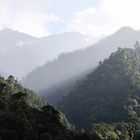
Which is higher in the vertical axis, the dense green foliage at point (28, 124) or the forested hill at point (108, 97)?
the forested hill at point (108, 97)

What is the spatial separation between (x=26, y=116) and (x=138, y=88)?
277ft

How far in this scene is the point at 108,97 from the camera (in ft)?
545

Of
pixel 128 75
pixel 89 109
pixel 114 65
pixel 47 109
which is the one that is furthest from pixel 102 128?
pixel 114 65

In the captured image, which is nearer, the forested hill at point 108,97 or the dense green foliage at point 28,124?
the dense green foliage at point 28,124

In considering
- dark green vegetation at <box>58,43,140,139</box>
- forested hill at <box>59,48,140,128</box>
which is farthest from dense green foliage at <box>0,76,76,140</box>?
forested hill at <box>59,48,140,128</box>

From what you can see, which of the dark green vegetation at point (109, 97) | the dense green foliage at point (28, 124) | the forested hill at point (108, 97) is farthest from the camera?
the forested hill at point (108, 97)

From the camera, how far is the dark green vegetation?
14988cm

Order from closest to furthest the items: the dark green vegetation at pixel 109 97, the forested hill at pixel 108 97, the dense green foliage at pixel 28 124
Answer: the dense green foliage at pixel 28 124
the dark green vegetation at pixel 109 97
the forested hill at pixel 108 97

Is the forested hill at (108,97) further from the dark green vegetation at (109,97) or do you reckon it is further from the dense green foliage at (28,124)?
the dense green foliage at (28,124)

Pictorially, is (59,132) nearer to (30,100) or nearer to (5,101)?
(5,101)

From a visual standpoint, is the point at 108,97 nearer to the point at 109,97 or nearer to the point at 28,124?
the point at 109,97

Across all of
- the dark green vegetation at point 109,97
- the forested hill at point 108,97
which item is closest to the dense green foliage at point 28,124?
the dark green vegetation at point 109,97

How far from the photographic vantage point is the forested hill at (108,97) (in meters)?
151

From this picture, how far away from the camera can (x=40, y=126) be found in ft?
273
